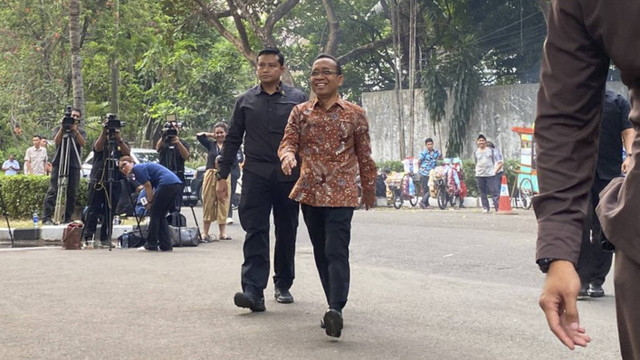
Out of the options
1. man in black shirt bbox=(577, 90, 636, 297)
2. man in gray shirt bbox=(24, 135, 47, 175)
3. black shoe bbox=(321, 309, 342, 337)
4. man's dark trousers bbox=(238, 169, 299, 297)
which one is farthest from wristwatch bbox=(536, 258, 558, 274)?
man in gray shirt bbox=(24, 135, 47, 175)

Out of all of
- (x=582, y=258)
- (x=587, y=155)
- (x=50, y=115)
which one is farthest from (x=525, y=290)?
(x=50, y=115)

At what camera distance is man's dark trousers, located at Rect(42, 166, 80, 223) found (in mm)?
17369

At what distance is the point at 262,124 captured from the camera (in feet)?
29.0

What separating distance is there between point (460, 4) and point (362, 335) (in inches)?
1262

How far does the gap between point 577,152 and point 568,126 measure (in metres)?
0.06

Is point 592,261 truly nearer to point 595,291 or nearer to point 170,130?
point 595,291

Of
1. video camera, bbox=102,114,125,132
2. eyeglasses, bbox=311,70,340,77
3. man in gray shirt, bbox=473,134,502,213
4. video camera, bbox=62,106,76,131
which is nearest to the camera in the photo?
eyeglasses, bbox=311,70,340,77

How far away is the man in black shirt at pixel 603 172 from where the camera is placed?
9.16 m

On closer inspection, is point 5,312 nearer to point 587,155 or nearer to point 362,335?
point 362,335

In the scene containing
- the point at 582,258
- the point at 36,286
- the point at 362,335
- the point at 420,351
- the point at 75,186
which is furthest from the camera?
the point at 75,186

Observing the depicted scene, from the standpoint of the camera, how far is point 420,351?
6832mm

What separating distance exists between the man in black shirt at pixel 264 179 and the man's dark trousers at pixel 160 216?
18.5ft

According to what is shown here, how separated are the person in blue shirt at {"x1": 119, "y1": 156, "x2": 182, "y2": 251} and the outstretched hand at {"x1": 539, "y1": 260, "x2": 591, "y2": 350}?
12.3 meters

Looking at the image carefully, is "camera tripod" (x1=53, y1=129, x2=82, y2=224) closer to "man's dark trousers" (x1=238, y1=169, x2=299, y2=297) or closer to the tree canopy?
"man's dark trousers" (x1=238, y1=169, x2=299, y2=297)
